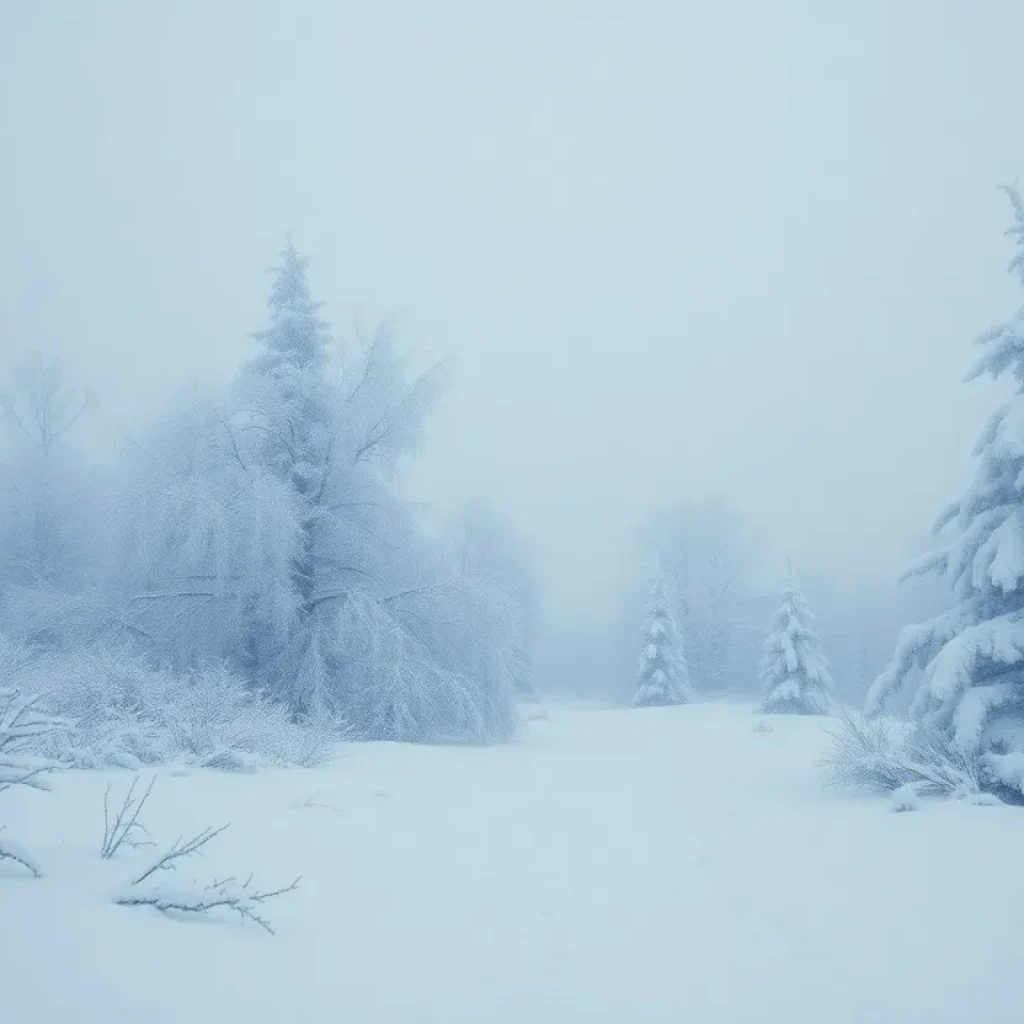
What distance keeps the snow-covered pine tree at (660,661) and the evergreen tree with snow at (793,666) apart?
5.56 m

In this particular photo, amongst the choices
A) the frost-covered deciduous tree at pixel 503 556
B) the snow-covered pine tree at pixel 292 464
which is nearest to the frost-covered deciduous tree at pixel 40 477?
the snow-covered pine tree at pixel 292 464

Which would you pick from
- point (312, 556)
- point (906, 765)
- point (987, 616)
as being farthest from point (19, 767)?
point (312, 556)

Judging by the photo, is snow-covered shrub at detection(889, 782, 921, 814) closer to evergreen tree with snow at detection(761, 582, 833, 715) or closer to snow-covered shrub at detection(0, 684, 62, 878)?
snow-covered shrub at detection(0, 684, 62, 878)

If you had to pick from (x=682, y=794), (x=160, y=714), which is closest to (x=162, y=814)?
(x=160, y=714)

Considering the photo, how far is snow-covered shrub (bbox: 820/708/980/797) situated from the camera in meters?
5.53

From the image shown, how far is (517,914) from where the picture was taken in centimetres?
367

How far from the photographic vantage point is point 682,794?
759 cm

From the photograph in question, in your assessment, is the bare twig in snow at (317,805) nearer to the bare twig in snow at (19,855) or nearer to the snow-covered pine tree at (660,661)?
the bare twig in snow at (19,855)

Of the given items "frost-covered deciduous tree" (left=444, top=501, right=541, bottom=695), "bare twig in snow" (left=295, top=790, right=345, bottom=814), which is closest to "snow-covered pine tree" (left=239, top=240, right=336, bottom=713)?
"bare twig in snow" (left=295, top=790, right=345, bottom=814)

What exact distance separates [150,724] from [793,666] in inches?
717

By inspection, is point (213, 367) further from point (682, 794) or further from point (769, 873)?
point (769, 873)

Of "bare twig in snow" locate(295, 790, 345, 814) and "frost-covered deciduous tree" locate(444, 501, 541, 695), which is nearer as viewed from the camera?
"bare twig in snow" locate(295, 790, 345, 814)

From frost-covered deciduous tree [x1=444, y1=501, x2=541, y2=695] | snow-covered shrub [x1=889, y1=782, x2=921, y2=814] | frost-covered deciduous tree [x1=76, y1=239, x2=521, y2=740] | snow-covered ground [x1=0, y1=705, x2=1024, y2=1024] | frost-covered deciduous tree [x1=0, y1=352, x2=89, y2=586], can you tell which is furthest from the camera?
frost-covered deciduous tree [x1=444, y1=501, x2=541, y2=695]

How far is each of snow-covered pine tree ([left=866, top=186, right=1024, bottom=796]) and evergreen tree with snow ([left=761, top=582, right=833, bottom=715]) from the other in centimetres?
1435
